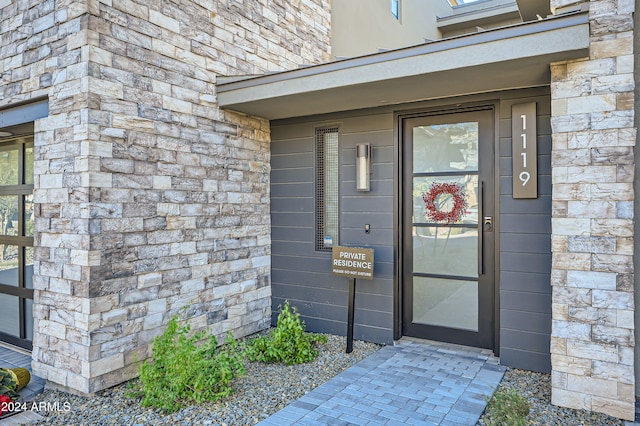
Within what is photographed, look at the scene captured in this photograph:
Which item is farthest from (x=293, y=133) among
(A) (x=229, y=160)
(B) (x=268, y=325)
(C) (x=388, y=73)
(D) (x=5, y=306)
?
(D) (x=5, y=306)

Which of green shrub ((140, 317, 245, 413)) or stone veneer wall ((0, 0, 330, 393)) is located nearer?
green shrub ((140, 317, 245, 413))

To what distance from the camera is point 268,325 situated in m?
4.91

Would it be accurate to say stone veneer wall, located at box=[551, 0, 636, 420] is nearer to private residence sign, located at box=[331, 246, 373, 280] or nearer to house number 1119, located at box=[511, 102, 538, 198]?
house number 1119, located at box=[511, 102, 538, 198]

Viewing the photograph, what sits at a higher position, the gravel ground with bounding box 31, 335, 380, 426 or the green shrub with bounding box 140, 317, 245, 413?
the green shrub with bounding box 140, 317, 245, 413

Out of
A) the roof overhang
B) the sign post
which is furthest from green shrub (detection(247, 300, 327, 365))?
the roof overhang

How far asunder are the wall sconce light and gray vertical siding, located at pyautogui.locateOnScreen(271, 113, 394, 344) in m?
0.06

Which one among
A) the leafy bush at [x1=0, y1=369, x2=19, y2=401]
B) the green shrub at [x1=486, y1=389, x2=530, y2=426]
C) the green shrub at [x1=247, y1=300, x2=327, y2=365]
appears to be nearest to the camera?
the green shrub at [x1=486, y1=389, x2=530, y2=426]

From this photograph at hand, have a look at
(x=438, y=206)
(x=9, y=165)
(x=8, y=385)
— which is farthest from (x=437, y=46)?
(x=9, y=165)

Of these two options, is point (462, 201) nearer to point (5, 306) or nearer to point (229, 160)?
point (229, 160)

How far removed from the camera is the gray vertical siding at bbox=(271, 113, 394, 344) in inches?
168

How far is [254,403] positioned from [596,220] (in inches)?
101

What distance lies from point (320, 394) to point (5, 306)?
130 inches

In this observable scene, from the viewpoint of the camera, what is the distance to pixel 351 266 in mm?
4086

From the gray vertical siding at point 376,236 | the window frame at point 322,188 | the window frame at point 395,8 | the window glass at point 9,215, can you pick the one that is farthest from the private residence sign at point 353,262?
the window frame at point 395,8
